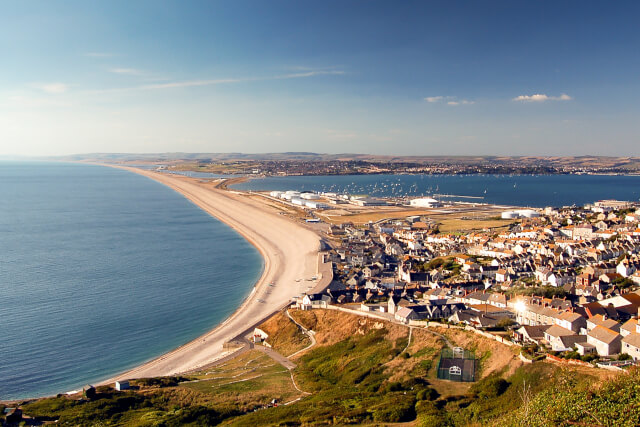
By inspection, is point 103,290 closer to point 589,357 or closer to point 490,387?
point 490,387

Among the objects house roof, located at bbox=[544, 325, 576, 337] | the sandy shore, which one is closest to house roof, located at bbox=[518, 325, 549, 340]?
house roof, located at bbox=[544, 325, 576, 337]

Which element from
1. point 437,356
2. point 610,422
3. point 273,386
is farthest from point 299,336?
point 610,422

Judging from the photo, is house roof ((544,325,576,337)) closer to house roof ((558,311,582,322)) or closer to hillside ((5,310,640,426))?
house roof ((558,311,582,322))

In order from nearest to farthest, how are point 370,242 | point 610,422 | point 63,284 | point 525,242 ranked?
point 610,422, point 63,284, point 525,242, point 370,242

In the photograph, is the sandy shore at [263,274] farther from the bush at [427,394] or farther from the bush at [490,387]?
the bush at [490,387]

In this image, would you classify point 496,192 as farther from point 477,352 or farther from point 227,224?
point 477,352
